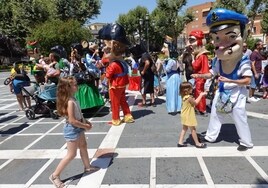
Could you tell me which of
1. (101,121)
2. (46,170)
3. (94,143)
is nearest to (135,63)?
(101,121)

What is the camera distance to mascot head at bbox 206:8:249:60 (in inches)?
191

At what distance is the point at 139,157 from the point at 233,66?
205 cm

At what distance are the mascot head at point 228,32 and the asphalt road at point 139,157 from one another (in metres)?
1.49

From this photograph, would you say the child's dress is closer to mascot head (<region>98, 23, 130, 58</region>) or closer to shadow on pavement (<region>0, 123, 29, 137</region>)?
mascot head (<region>98, 23, 130, 58</region>)

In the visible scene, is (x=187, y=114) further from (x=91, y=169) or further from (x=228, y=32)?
(x=91, y=169)

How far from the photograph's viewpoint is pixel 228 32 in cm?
490

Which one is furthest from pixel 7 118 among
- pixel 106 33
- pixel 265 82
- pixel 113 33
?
pixel 265 82

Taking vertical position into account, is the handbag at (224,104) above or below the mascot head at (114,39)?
below

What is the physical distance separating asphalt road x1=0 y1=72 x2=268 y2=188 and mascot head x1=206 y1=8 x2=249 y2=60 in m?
1.49

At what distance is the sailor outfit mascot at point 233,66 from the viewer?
486cm

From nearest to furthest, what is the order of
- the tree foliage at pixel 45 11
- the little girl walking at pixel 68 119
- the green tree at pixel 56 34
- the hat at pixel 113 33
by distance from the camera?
the little girl walking at pixel 68 119, the hat at pixel 113 33, the green tree at pixel 56 34, the tree foliage at pixel 45 11

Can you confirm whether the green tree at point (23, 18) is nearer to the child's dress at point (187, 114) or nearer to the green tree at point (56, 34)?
the green tree at point (56, 34)

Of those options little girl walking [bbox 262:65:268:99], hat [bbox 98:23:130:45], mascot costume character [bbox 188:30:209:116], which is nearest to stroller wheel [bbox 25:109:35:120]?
hat [bbox 98:23:130:45]

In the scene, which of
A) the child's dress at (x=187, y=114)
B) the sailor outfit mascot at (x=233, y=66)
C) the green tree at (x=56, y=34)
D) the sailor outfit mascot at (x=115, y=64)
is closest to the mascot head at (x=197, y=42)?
the sailor outfit mascot at (x=115, y=64)
